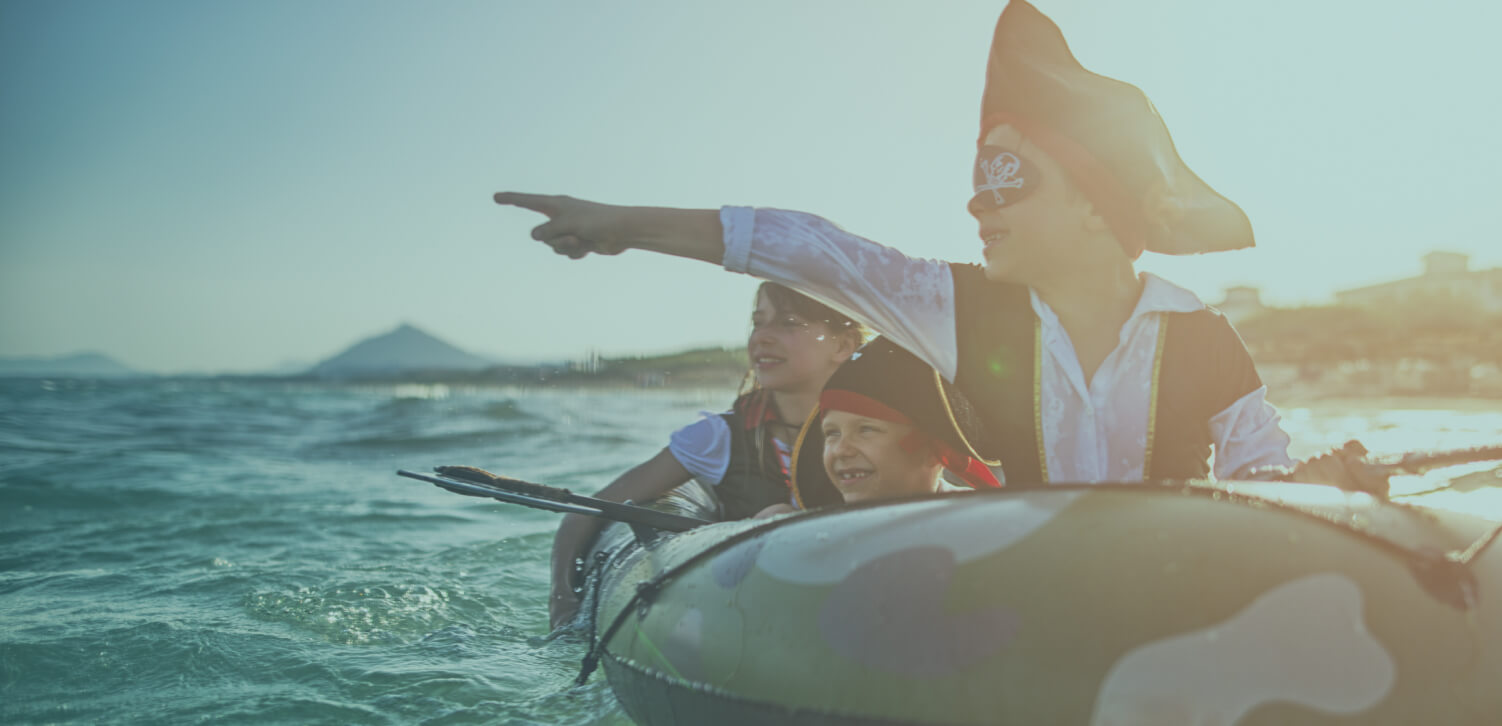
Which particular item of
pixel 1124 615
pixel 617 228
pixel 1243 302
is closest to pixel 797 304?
pixel 617 228

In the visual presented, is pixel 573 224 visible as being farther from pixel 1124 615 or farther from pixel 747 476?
pixel 747 476

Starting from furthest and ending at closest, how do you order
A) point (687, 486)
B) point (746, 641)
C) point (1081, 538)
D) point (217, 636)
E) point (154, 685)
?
point (687, 486) → point (217, 636) → point (154, 685) → point (746, 641) → point (1081, 538)

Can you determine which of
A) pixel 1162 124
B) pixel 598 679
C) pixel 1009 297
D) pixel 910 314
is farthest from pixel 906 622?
pixel 598 679

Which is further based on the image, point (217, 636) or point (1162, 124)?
point (217, 636)

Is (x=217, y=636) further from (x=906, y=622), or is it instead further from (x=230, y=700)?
(x=906, y=622)

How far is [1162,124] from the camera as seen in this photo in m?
1.96

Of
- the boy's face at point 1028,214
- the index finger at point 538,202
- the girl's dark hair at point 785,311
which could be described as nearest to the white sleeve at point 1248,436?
the boy's face at point 1028,214

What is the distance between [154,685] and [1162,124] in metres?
Result: 3.13

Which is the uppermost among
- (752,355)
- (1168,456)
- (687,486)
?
(752,355)

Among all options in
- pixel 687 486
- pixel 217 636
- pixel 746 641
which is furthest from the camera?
pixel 687 486

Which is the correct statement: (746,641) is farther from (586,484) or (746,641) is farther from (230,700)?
(586,484)

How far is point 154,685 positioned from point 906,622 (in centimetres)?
255

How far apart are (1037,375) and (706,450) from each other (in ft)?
6.35

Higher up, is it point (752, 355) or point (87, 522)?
point (752, 355)
